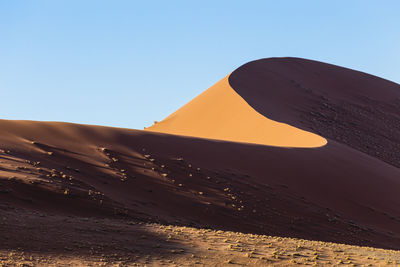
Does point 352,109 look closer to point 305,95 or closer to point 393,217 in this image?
point 305,95

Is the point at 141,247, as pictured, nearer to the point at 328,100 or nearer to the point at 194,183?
the point at 194,183

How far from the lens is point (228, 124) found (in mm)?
32031

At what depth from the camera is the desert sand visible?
32.3 feet

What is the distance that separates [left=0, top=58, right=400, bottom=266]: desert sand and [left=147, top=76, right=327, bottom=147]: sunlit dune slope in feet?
0.59

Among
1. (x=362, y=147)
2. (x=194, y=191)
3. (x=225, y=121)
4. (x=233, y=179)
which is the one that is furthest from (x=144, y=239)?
(x=362, y=147)

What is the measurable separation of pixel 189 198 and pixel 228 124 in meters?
16.6

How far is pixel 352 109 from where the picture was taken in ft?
131

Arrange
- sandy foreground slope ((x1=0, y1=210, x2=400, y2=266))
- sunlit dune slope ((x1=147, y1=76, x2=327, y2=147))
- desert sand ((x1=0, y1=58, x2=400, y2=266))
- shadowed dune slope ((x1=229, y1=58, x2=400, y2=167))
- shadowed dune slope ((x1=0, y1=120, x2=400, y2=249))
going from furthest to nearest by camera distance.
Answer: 1. shadowed dune slope ((x1=229, y1=58, x2=400, y2=167))
2. sunlit dune slope ((x1=147, y1=76, x2=327, y2=147))
3. shadowed dune slope ((x1=0, y1=120, x2=400, y2=249))
4. desert sand ((x1=0, y1=58, x2=400, y2=266))
5. sandy foreground slope ((x1=0, y1=210, x2=400, y2=266))

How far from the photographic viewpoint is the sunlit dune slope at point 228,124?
1049 inches

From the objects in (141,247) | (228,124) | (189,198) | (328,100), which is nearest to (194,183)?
(189,198)

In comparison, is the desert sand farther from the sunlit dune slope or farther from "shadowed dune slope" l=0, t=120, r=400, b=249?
the sunlit dune slope

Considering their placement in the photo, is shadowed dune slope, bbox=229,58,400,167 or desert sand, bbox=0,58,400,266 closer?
desert sand, bbox=0,58,400,266

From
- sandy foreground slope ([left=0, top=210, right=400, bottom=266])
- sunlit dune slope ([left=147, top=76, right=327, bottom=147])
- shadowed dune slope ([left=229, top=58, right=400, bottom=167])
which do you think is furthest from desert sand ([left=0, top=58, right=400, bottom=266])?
shadowed dune slope ([left=229, top=58, right=400, bottom=167])

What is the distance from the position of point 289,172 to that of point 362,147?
14.7 m
